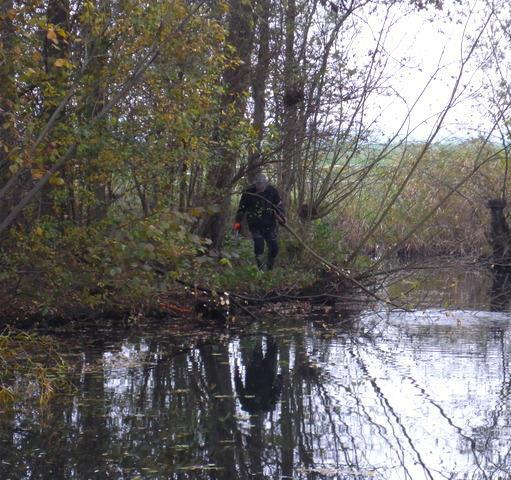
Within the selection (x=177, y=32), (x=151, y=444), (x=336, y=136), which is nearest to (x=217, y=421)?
(x=151, y=444)

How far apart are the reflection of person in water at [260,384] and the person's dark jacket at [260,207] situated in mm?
5717

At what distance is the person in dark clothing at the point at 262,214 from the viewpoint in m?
16.6

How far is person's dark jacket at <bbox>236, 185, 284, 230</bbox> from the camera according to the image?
16.7 meters

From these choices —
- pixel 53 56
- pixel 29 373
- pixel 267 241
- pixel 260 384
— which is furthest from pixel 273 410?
pixel 267 241

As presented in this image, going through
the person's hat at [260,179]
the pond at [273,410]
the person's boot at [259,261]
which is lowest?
the pond at [273,410]

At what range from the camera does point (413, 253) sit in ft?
102

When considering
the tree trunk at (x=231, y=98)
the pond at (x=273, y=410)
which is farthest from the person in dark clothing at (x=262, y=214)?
the pond at (x=273, y=410)

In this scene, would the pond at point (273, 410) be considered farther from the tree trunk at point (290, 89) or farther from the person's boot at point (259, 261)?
the tree trunk at point (290, 89)

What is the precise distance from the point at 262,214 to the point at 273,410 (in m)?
9.09

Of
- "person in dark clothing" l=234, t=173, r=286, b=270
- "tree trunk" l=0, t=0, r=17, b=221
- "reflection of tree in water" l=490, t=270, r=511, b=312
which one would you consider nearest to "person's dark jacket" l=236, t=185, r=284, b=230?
"person in dark clothing" l=234, t=173, r=286, b=270

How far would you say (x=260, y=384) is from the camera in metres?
9.05

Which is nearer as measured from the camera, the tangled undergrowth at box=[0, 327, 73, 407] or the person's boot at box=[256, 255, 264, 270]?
the tangled undergrowth at box=[0, 327, 73, 407]

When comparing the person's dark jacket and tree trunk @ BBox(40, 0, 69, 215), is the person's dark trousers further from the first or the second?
tree trunk @ BBox(40, 0, 69, 215)

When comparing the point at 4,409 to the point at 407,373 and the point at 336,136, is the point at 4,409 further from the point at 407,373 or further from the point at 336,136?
the point at 336,136
